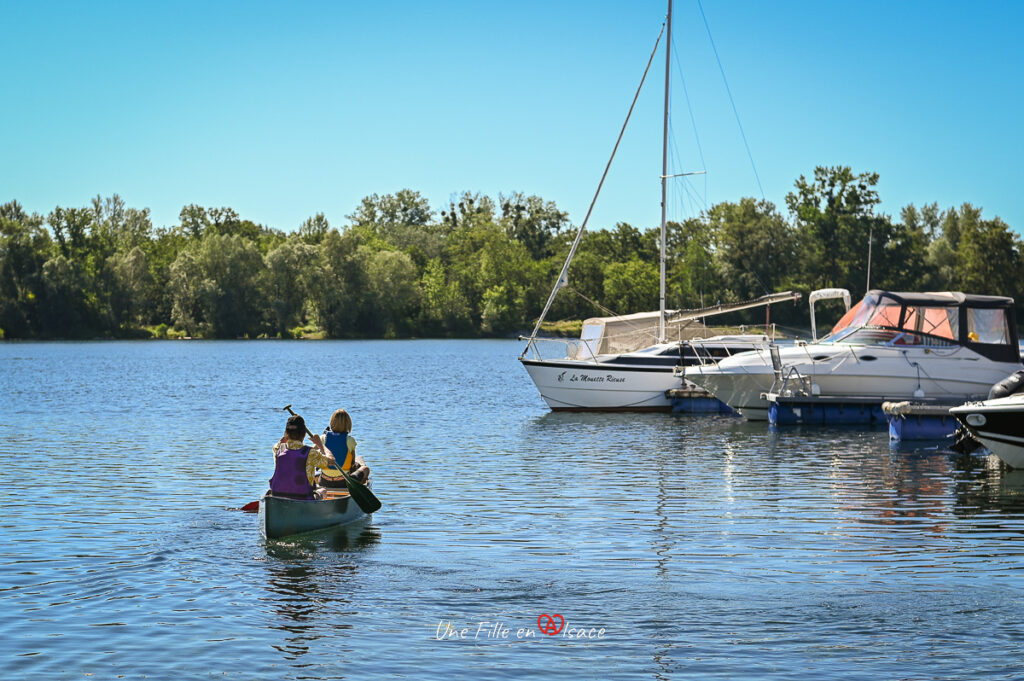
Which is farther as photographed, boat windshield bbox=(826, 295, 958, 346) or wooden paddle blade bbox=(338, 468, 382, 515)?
boat windshield bbox=(826, 295, 958, 346)

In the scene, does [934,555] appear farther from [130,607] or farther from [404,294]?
[404,294]

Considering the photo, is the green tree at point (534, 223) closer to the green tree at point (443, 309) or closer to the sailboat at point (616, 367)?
the green tree at point (443, 309)

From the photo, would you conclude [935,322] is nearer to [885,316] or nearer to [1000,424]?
[885,316]

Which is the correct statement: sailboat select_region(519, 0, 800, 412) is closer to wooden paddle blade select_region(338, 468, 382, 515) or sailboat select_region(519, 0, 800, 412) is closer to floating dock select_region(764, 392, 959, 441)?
floating dock select_region(764, 392, 959, 441)

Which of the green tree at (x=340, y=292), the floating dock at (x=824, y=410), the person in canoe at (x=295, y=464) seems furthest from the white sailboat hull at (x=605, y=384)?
the green tree at (x=340, y=292)

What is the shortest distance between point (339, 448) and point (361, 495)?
865 mm

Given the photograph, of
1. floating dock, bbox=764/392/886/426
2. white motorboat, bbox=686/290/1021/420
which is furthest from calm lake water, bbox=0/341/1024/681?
white motorboat, bbox=686/290/1021/420

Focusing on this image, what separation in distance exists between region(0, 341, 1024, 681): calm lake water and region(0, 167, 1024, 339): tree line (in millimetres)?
105205

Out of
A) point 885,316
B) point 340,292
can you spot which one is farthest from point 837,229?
point 885,316

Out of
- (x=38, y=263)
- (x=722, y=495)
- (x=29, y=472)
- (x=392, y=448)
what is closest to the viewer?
(x=722, y=495)

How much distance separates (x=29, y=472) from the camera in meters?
26.4

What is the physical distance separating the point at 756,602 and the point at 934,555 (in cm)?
437

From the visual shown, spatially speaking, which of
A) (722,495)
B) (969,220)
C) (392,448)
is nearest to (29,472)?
(392,448)

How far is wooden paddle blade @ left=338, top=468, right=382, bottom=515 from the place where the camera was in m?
18.7
